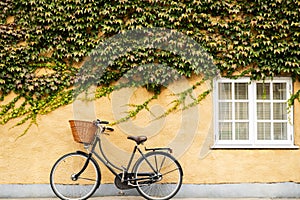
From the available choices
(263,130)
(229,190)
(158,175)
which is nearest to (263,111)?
(263,130)

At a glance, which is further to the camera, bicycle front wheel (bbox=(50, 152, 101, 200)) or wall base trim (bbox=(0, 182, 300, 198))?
wall base trim (bbox=(0, 182, 300, 198))

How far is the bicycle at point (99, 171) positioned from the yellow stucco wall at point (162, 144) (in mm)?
227

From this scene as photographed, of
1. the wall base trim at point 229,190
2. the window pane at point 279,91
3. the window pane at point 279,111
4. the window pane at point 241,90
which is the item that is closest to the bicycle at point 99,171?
the wall base trim at point 229,190

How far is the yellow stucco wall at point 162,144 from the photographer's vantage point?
822cm

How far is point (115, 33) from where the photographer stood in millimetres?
8273

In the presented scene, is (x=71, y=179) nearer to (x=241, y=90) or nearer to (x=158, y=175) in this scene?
(x=158, y=175)

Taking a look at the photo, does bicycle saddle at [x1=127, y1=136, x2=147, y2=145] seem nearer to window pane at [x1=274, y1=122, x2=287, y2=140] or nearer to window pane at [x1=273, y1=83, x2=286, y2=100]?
window pane at [x1=274, y1=122, x2=287, y2=140]

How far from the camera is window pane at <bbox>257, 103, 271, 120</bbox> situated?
8422 mm

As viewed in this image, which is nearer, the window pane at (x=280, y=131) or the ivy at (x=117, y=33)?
the ivy at (x=117, y=33)

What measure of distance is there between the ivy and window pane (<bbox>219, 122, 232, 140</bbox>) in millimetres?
927

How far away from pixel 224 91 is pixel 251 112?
1.99 feet

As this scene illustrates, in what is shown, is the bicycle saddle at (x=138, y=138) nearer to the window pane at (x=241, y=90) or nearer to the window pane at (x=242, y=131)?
the window pane at (x=242, y=131)

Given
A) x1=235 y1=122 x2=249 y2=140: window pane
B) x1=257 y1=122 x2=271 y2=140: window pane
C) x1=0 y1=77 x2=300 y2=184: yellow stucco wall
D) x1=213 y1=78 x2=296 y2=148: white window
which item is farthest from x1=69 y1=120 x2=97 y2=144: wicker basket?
x1=257 y1=122 x2=271 y2=140: window pane

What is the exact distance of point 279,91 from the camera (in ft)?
27.7
